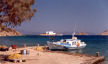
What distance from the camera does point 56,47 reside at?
50.5 meters

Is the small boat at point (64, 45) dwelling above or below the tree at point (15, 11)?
below

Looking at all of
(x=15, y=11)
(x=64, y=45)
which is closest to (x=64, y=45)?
(x=64, y=45)

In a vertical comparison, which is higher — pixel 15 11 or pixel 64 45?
pixel 15 11

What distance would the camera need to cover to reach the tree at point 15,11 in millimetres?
17281

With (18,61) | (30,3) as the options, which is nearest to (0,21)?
(30,3)

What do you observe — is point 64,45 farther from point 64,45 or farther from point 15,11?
point 15,11

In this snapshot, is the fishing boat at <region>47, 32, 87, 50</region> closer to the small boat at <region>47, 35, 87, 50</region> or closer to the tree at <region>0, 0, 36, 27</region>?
the small boat at <region>47, 35, 87, 50</region>

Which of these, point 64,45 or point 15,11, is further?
point 64,45

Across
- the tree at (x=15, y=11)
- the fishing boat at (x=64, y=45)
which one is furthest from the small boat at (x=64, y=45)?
the tree at (x=15, y=11)

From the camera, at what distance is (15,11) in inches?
691

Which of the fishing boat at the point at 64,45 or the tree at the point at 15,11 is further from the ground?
the tree at the point at 15,11

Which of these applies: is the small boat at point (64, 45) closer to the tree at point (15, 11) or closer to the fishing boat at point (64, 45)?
the fishing boat at point (64, 45)

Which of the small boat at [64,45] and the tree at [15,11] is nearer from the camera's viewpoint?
the tree at [15,11]

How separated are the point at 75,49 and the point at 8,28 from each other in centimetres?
3902
